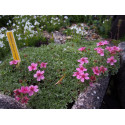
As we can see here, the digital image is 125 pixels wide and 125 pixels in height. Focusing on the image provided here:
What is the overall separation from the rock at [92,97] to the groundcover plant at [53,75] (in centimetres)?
9

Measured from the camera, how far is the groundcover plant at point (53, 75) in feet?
7.79

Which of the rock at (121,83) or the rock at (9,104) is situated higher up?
the rock at (9,104)

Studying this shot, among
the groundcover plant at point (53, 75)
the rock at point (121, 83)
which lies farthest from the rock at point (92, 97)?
the rock at point (121, 83)

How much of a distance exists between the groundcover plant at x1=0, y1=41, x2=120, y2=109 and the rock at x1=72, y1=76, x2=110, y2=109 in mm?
89

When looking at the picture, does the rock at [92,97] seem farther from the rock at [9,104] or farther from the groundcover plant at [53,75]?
the rock at [9,104]

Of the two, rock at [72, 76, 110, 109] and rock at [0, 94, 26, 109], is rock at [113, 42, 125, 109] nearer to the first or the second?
rock at [72, 76, 110, 109]

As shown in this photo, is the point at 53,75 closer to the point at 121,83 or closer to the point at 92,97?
the point at 92,97

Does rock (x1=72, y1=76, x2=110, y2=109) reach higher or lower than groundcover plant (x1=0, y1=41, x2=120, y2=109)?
lower

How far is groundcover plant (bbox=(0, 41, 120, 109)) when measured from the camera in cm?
238

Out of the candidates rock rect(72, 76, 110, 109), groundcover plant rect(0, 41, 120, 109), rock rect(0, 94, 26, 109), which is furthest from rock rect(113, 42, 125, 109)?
rock rect(0, 94, 26, 109)

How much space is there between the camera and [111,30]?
455cm

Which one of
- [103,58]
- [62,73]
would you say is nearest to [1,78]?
[62,73]

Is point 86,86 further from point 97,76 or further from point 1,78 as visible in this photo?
point 1,78

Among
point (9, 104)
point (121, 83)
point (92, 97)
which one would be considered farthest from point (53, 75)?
point (121, 83)
